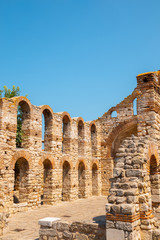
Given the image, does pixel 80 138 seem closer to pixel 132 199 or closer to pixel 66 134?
pixel 66 134

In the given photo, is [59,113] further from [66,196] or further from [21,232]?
[21,232]

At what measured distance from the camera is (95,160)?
64.5ft

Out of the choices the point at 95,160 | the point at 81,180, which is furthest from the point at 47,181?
the point at 95,160

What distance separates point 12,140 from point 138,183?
7.73 metres

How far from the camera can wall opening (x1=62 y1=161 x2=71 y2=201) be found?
16.0 meters

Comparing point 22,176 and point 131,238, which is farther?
point 22,176

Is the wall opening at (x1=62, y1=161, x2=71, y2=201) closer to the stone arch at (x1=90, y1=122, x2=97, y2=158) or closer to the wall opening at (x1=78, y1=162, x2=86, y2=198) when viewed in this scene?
the wall opening at (x1=78, y1=162, x2=86, y2=198)

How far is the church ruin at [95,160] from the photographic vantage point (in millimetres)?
5898

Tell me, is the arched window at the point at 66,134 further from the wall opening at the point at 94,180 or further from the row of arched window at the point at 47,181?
the wall opening at the point at 94,180

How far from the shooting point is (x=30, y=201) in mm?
12523

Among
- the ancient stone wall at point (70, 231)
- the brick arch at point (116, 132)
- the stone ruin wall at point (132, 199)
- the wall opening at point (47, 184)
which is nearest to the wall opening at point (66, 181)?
the wall opening at point (47, 184)

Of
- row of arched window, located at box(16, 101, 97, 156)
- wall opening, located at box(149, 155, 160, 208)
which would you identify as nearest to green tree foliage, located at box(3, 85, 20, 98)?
row of arched window, located at box(16, 101, 97, 156)

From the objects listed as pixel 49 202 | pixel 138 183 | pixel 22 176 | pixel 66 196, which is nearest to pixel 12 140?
pixel 22 176

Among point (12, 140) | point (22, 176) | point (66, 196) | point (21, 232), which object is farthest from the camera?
point (66, 196)
